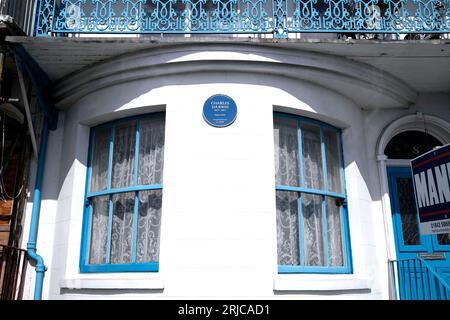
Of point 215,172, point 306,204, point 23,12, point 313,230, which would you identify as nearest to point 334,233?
point 313,230

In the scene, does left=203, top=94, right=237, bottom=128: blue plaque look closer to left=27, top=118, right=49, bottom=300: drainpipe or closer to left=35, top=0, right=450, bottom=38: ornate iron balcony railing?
left=35, top=0, right=450, bottom=38: ornate iron balcony railing

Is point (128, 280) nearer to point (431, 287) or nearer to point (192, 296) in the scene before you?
point (192, 296)

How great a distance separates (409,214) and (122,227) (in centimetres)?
448

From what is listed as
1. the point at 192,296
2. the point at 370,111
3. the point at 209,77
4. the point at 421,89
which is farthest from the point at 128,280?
the point at 421,89

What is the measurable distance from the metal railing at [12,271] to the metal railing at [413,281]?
5383 mm

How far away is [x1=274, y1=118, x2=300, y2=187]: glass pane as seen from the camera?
614cm

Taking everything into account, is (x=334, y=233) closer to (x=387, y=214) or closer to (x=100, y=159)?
(x=387, y=214)

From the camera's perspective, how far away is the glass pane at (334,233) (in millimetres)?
6238

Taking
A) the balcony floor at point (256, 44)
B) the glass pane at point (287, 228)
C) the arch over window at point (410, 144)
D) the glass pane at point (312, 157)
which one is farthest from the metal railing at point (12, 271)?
the arch over window at point (410, 144)

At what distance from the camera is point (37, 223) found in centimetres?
659

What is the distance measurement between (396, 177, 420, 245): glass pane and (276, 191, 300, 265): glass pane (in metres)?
2.12

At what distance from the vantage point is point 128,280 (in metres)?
5.54
